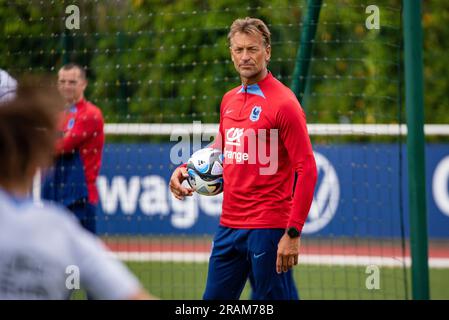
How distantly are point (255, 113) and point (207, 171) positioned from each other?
490 mm

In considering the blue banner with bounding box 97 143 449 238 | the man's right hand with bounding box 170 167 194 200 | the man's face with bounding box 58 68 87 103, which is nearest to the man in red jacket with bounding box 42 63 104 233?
the man's face with bounding box 58 68 87 103

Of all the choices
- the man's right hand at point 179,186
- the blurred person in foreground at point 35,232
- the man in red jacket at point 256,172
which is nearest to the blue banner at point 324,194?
the man's right hand at point 179,186

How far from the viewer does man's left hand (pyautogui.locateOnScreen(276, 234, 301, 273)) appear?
4.52 m

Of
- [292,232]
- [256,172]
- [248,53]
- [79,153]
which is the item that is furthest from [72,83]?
[292,232]

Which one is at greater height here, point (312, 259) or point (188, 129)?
point (188, 129)

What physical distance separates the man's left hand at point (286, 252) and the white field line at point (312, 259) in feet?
14.1

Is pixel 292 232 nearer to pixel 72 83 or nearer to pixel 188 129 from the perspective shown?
pixel 72 83

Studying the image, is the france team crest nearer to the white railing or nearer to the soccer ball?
the soccer ball

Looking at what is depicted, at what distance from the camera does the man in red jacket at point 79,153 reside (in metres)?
6.78

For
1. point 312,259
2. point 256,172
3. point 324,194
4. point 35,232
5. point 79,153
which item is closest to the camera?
point 35,232

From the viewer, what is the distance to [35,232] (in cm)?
227

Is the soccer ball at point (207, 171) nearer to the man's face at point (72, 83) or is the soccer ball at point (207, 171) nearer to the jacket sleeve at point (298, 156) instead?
the jacket sleeve at point (298, 156)

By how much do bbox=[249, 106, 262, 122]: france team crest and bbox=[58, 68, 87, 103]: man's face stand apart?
253 cm

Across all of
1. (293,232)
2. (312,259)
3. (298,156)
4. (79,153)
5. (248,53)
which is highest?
(248,53)
